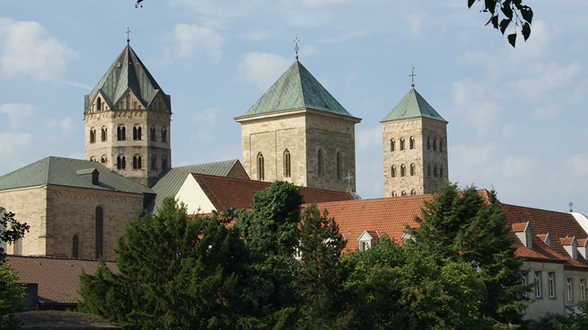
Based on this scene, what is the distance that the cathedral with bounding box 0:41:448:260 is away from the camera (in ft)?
202

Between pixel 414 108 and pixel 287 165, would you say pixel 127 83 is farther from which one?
pixel 414 108

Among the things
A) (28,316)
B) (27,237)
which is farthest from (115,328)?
(27,237)

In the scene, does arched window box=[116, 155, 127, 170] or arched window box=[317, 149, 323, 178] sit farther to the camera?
arched window box=[116, 155, 127, 170]

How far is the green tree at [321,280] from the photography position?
25438 mm

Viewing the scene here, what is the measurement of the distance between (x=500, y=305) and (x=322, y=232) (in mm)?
7906

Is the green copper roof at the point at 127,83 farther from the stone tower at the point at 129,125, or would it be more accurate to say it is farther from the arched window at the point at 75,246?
the arched window at the point at 75,246

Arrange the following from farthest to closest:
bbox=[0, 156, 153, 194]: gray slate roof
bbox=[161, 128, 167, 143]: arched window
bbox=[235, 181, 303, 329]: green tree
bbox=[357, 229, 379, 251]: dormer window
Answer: bbox=[161, 128, 167, 143]: arched window < bbox=[0, 156, 153, 194]: gray slate roof < bbox=[357, 229, 379, 251]: dormer window < bbox=[235, 181, 303, 329]: green tree

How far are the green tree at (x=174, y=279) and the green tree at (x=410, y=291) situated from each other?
3.42 meters

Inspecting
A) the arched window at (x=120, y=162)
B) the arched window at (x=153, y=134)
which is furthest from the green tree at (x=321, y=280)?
the arched window at (x=153, y=134)

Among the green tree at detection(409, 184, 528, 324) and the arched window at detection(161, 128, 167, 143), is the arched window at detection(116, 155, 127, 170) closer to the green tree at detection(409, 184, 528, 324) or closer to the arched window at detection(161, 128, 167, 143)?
the arched window at detection(161, 128, 167, 143)

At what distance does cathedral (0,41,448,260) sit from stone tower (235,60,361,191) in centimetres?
7

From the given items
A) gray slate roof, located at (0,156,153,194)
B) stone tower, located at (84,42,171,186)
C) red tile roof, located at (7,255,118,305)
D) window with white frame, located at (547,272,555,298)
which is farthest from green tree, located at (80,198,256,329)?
stone tower, located at (84,42,171,186)

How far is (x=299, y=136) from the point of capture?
67.5 m

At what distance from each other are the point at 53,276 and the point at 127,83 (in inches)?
1592
